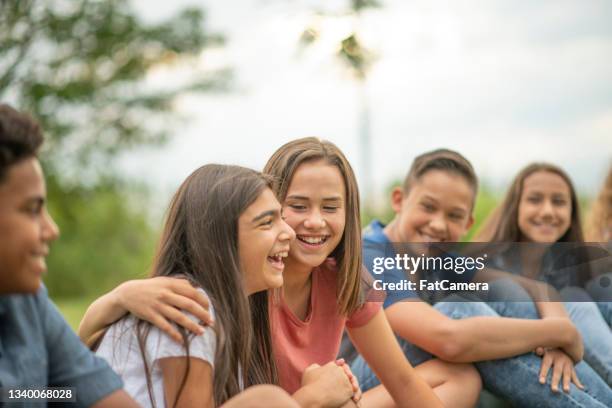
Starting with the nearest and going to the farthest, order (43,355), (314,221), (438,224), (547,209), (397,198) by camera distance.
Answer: (43,355) < (314,221) < (438,224) < (397,198) < (547,209)

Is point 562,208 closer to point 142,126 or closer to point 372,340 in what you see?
point 372,340

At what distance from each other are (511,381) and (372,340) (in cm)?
61

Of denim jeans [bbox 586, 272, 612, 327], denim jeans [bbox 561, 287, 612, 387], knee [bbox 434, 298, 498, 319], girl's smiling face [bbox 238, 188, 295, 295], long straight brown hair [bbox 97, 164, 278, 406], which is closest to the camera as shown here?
long straight brown hair [bbox 97, 164, 278, 406]

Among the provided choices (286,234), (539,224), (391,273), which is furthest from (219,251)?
(539,224)

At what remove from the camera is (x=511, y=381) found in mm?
2906

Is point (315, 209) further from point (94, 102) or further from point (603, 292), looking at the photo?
point (94, 102)

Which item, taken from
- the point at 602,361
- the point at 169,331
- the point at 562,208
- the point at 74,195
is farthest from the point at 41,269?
the point at 74,195

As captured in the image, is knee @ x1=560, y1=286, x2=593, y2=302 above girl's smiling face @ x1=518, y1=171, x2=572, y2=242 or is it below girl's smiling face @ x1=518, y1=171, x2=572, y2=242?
below

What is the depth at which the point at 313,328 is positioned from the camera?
2.71 m

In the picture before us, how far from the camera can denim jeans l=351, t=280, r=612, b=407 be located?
2838mm

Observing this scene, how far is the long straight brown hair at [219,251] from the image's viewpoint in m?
2.12

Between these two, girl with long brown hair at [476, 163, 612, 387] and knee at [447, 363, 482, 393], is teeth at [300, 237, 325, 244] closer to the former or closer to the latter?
knee at [447, 363, 482, 393]

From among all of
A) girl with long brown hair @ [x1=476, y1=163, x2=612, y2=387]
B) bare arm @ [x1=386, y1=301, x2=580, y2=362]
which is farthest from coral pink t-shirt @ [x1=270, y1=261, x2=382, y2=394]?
girl with long brown hair @ [x1=476, y1=163, x2=612, y2=387]

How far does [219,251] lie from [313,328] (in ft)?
2.09
